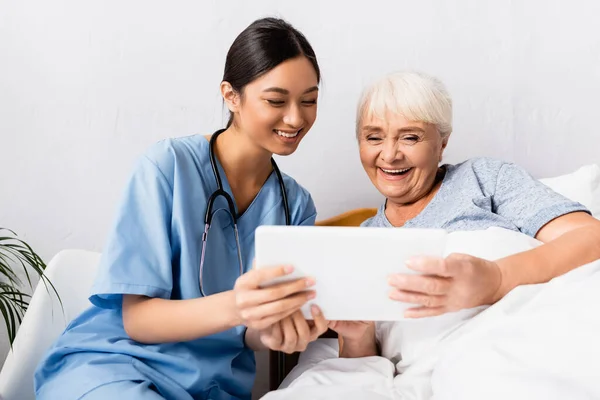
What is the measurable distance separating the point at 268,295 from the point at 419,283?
0.73ft

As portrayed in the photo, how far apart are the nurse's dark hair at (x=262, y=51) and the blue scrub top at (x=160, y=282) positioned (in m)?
0.17

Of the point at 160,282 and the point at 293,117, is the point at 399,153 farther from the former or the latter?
the point at 160,282

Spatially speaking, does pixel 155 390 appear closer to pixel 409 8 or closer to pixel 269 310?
pixel 269 310

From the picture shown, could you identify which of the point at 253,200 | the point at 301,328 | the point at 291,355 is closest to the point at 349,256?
the point at 301,328

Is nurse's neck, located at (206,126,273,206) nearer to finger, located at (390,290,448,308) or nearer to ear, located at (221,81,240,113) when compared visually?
ear, located at (221,81,240,113)

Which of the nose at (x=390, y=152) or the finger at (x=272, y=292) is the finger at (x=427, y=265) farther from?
the nose at (x=390, y=152)

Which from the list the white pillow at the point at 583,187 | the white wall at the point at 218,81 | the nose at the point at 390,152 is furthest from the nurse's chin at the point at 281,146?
the white pillow at the point at 583,187

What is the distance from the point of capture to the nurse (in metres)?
1.10

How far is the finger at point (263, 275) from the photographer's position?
89cm

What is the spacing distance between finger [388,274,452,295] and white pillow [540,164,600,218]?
0.88 m

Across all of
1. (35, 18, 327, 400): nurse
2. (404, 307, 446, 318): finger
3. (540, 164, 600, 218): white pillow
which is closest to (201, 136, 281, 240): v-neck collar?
(35, 18, 327, 400): nurse

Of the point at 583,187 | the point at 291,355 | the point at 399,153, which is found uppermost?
the point at 399,153

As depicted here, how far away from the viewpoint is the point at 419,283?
923 mm

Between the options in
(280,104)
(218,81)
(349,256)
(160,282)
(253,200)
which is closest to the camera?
(349,256)
